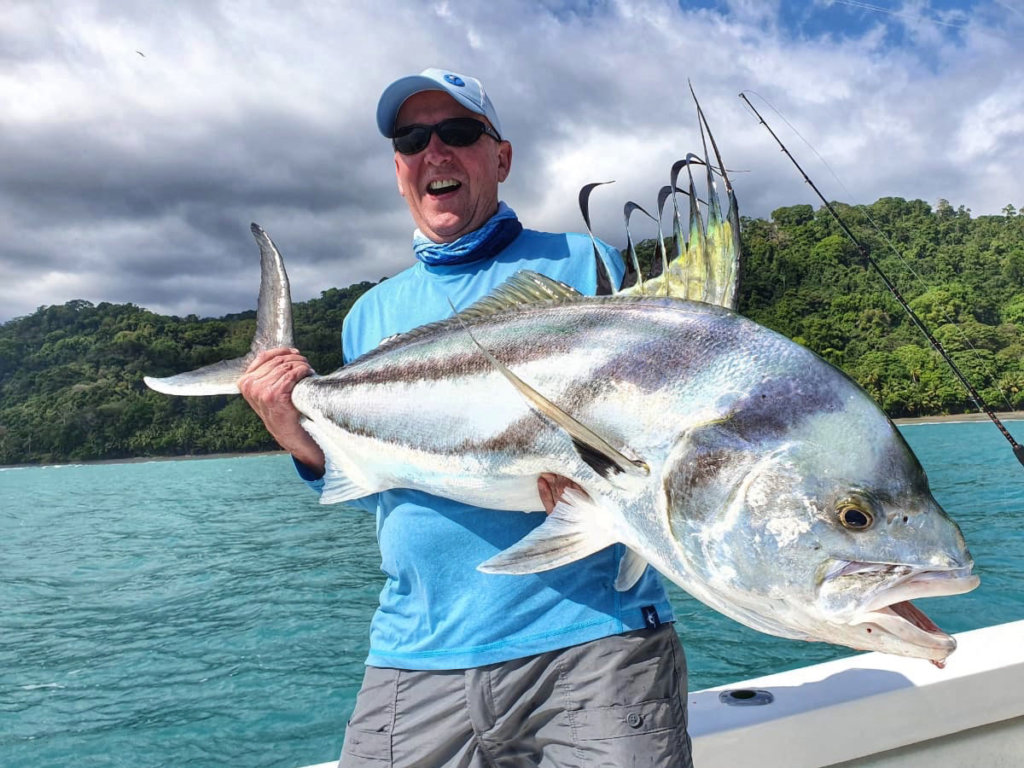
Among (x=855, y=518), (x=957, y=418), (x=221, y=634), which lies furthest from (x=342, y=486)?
(x=957, y=418)

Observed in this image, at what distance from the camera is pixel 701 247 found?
1.50 m

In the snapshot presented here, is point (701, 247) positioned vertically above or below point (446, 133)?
below

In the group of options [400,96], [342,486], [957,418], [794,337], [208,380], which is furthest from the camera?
[957,418]

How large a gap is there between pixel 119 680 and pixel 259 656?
5.48 feet

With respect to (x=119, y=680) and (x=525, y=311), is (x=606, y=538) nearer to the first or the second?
(x=525, y=311)

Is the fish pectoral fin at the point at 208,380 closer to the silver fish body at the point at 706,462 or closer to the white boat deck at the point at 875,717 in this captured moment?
the silver fish body at the point at 706,462

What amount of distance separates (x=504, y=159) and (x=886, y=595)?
1.95 meters

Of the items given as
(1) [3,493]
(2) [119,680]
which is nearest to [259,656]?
(2) [119,680]

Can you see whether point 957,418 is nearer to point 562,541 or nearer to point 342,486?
point 342,486

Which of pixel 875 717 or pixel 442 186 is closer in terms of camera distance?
pixel 442 186

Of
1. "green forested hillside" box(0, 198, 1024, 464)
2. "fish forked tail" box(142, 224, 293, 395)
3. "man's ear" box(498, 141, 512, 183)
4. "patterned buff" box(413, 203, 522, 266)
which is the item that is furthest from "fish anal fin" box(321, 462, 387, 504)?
"green forested hillside" box(0, 198, 1024, 464)

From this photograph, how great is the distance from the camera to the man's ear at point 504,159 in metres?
2.52

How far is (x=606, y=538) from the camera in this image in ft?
4.68

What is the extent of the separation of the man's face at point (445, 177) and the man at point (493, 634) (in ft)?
0.28
